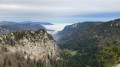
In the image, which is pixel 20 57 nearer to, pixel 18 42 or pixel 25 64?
pixel 25 64

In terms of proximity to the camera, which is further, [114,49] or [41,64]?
[41,64]

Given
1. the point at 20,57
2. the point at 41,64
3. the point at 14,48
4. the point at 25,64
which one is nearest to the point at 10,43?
the point at 14,48

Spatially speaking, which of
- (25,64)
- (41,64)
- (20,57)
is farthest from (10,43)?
(41,64)

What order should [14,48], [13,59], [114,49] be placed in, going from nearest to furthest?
[114,49]
[13,59]
[14,48]

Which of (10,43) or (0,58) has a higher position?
(10,43)

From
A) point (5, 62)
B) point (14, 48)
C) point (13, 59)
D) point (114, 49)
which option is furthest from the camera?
point (14, 48)

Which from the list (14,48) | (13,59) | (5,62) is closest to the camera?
(5,62)

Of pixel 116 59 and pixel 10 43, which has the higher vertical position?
pixel 116 59

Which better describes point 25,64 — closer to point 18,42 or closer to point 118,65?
point 18,42

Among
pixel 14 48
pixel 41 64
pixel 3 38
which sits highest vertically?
pixel 3 38
